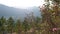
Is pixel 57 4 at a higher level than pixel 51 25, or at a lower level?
higher

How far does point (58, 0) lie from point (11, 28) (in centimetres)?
3508

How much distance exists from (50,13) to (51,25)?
0.26m

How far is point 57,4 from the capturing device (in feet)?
14.0

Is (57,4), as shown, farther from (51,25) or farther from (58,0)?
(51,25)

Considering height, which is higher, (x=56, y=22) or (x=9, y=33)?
(x=56, y=22)

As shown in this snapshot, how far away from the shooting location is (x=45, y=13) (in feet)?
14.0

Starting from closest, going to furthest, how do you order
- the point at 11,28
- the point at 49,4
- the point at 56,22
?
1. the point at 56,22
2. the point at 49,4
3. the point at 11,28

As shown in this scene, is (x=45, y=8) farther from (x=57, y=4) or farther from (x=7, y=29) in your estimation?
(x=7, y=29)

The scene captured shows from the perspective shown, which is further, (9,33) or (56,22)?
(9,33)

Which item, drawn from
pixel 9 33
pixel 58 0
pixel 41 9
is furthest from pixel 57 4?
pixel 9 33

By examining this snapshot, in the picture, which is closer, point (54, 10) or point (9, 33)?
point (54, 10)

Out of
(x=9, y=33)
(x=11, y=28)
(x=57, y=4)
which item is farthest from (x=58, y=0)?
(x=9, y=33)

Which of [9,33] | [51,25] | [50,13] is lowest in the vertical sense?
[9,33]

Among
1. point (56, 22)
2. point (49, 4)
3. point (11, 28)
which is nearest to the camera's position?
point (56, 22)
